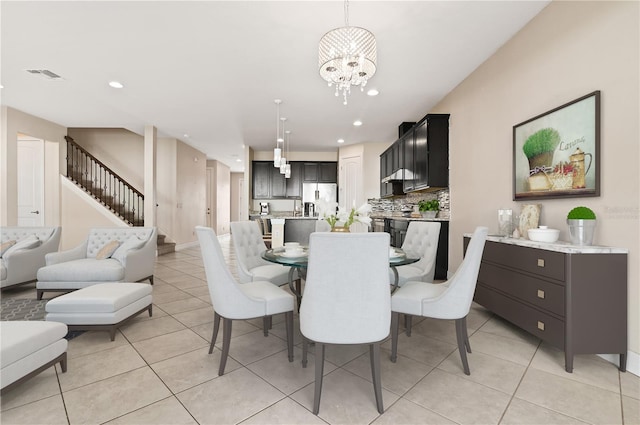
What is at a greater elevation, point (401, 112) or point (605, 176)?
point (401, 112)

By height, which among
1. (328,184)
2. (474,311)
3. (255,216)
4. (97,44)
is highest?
(97,44)

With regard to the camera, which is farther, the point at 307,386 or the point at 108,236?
the point at 108,236

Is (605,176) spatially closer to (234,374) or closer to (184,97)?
(234,374)

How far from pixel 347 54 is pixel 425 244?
1973 millimetres

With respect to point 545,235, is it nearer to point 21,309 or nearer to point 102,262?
point 102,262

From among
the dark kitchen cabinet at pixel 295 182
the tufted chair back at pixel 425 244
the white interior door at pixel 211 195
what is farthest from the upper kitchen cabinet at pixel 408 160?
the white interior door at pixel 211 195

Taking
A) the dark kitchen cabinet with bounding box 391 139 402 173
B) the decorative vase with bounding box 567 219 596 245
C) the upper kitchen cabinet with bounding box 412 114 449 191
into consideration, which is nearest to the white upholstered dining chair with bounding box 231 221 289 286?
the decorative vase with bounding box 567 219 596 245

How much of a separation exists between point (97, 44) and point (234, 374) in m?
3.62

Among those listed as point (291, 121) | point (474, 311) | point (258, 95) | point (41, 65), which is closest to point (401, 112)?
point (291, 121)

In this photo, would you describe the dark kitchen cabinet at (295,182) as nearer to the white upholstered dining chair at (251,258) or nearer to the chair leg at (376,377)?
the white upholstered dining chair at (251,258)

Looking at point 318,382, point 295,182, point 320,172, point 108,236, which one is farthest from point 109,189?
point 318,382

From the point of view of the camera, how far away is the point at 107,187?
7.34m

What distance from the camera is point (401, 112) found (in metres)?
5.35

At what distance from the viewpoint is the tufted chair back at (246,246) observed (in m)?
2.89
